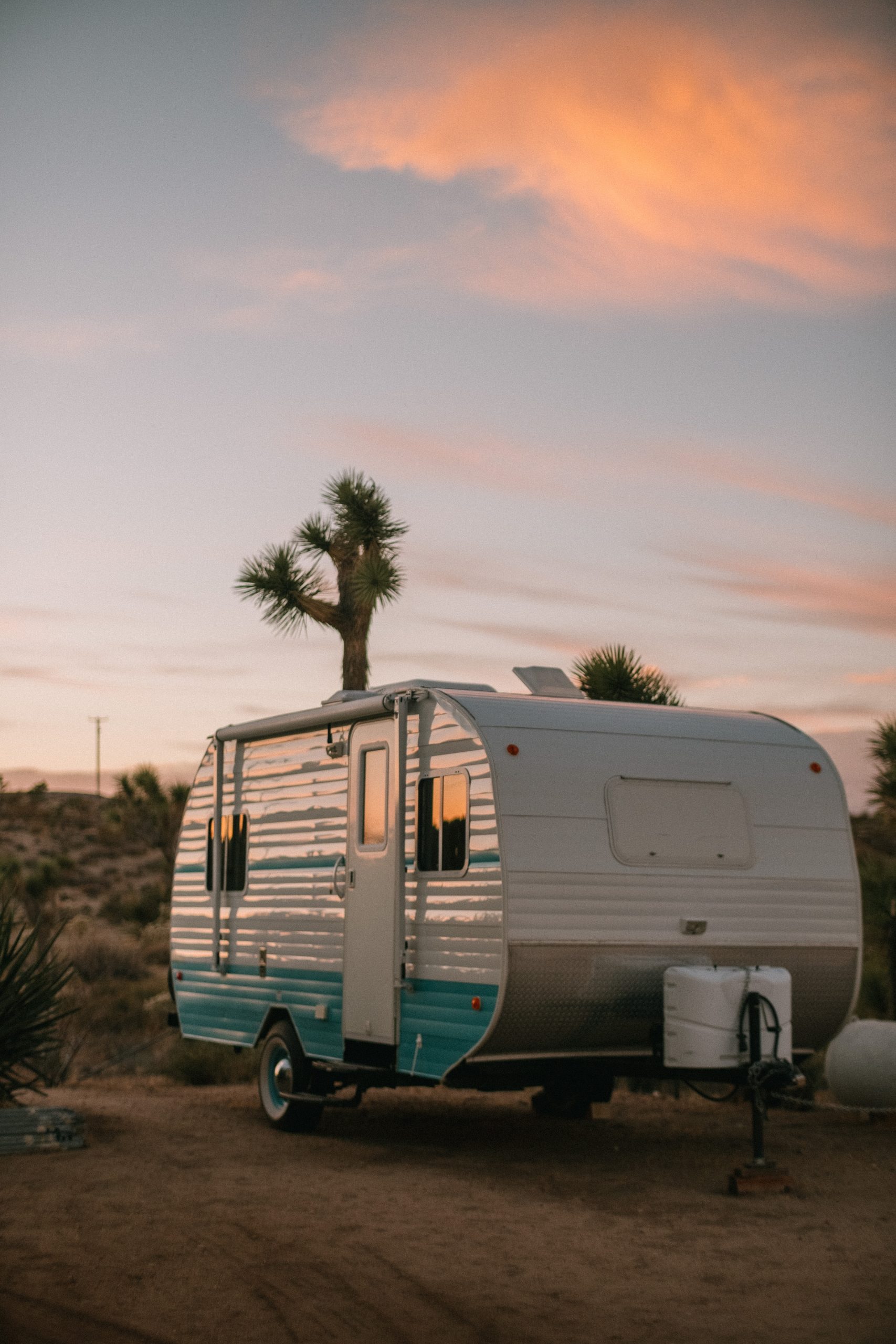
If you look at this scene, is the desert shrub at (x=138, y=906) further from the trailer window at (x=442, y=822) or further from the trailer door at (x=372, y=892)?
the trailer window at (x=442, y=822)

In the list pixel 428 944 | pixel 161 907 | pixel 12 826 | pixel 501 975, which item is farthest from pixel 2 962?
pixel 12 826

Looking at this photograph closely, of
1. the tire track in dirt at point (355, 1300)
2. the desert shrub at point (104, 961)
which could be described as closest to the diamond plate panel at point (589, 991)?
the tire track in dirt at point (355, 1300)

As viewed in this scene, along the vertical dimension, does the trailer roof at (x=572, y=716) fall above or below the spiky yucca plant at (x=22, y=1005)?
above

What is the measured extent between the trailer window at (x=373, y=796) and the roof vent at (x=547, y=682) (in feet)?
3.89

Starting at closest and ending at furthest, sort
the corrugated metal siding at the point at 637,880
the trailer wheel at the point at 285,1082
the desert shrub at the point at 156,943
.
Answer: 1. the corrugated metal siding at the point at 637,880
2. the trailer wheel at the point at 285,1082
3. the desert shrub at the point at 156,943

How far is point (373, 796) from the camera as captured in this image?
36.2ft

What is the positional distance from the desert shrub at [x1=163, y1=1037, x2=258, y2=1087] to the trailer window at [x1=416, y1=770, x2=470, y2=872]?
7.51 m

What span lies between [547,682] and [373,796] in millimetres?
1527

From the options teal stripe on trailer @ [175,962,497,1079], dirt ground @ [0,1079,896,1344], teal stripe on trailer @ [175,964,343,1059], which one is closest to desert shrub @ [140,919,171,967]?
teal stripe on trailer @ [175,964,343,1059]

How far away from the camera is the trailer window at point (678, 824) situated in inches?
390

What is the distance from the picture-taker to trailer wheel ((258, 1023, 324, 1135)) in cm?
1173

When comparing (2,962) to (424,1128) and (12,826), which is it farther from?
(12,826)

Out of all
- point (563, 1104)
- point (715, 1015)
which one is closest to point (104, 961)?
point (563, 1104)

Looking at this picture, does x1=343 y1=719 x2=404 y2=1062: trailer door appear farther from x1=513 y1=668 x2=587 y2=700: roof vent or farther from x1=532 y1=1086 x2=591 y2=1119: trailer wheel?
x1=532 y1=1086 x2=591 y2=1119: trailer wheel
